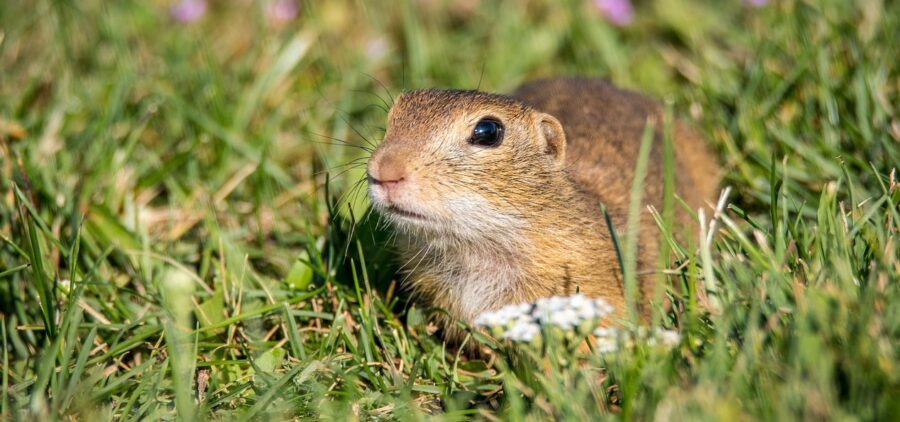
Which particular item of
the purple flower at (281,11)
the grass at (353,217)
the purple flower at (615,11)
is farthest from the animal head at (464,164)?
the purple flower at (281,11)

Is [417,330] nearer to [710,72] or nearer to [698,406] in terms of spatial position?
[698,406]

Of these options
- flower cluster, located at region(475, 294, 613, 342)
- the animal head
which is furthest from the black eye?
flower cluster, located at region(475, 294, 613, 342)

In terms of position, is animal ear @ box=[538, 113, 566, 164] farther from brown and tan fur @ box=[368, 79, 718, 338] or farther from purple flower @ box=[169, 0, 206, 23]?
purple flower @ box=[169, 0, 206, 23]

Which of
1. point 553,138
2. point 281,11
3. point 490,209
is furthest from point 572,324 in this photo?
point 281,11

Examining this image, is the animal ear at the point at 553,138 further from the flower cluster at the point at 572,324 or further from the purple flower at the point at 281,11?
the purple flower at the point at 281,11

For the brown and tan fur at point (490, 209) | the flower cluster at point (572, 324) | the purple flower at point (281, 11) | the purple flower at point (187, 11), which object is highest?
the purple flower at point (281, 11)

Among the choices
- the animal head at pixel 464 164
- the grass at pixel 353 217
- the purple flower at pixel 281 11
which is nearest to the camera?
the grass at pixel 353 217

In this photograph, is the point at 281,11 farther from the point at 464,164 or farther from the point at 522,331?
the point at 522,331
